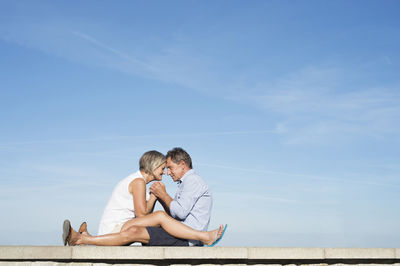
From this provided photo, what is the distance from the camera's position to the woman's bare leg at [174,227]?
6.54m

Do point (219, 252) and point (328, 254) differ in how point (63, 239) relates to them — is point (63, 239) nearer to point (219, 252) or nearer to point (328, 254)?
point (219, 252)

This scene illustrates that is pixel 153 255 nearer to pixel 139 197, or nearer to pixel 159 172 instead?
pixel 139 197

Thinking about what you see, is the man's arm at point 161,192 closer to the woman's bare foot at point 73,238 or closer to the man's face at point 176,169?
the man's face at point 176,169

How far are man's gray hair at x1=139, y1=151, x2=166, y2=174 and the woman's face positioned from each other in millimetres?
41

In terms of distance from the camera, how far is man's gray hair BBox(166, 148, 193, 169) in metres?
7.16

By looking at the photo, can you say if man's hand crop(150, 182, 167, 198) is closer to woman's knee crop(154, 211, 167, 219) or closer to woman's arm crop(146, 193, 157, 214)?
woman's arm crop(146, 193, 157, 214)

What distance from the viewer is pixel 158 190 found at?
7.00 m

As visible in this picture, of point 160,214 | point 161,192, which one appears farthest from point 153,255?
point 161,192

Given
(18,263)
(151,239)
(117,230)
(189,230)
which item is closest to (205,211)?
(189,230)

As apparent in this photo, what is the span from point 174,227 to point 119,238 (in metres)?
0.72

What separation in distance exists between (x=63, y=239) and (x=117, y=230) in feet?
2.41

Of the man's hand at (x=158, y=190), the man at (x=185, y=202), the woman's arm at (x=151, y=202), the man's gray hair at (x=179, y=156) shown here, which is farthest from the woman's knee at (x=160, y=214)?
the man's gray hair at (x=179, y=156)

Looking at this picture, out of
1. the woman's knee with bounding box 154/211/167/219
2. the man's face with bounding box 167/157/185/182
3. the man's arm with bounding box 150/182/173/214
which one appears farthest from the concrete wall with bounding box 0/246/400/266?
the man's face with bounding box 167/157/185/182

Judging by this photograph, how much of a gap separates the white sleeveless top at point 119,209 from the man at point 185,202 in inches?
14.0
